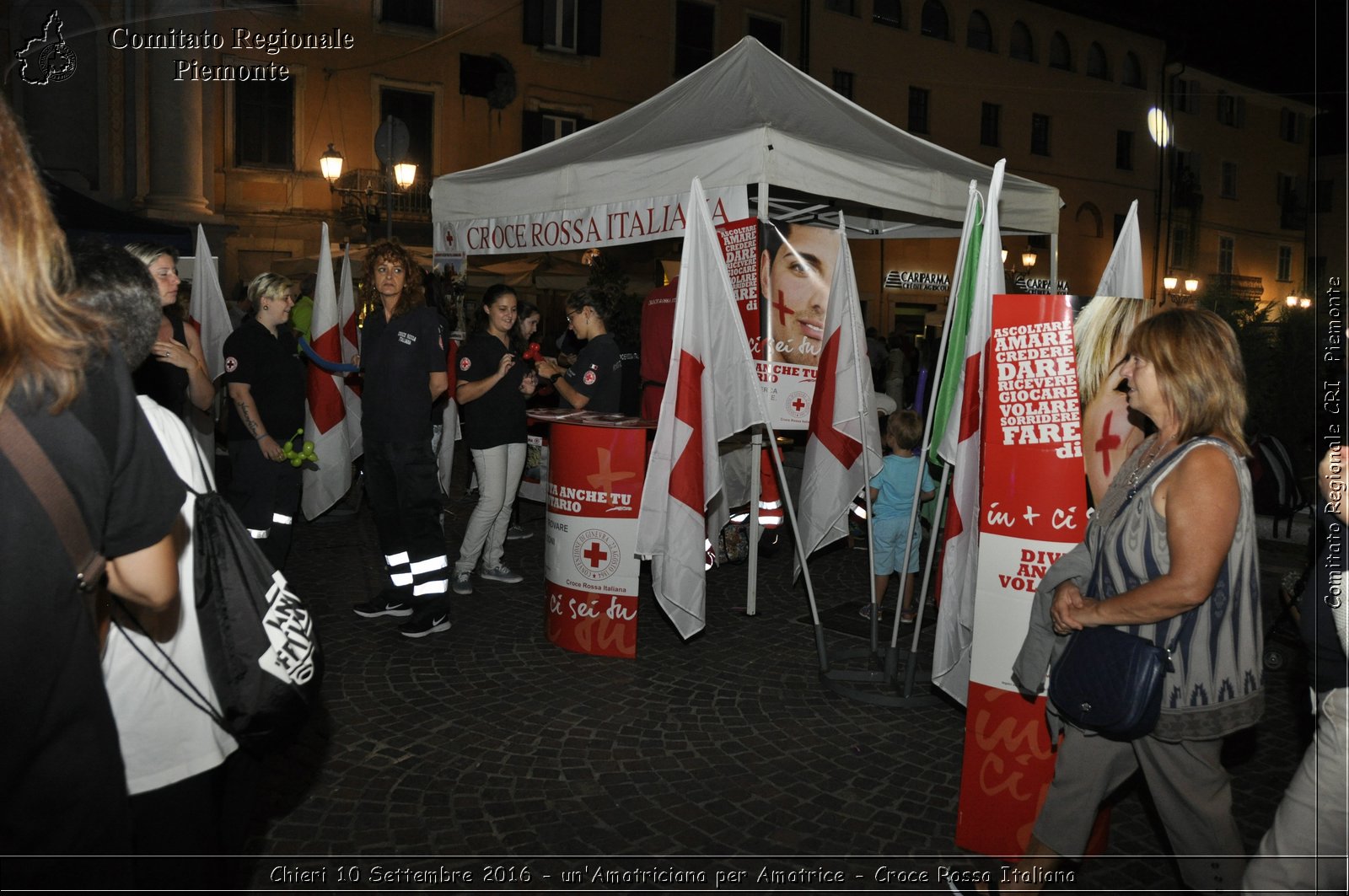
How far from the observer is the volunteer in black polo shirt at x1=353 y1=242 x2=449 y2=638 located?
536cm

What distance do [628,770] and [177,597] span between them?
235 centimetres

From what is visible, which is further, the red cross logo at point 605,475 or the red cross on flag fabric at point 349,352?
the red cross on flag fabric at point 349,352

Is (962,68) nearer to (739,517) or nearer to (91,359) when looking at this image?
(739,517)

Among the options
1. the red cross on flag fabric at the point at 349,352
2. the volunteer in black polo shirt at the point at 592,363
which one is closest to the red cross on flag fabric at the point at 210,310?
the red cross on flag fabric at the point at 349,352

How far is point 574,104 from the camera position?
24656 millimetres

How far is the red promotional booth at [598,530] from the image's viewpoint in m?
5.22

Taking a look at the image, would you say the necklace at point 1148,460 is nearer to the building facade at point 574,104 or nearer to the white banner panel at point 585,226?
the white banner panel at point 585,226

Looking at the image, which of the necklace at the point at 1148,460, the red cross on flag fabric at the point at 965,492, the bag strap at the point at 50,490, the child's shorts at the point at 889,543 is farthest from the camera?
the child's shorts at the point at 889,543

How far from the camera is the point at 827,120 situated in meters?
6.68

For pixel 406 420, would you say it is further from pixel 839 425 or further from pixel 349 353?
pixel 349 353

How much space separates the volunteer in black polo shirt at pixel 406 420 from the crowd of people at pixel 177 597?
908mm

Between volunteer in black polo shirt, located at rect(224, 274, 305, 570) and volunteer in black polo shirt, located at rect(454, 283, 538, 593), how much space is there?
1.02 meters

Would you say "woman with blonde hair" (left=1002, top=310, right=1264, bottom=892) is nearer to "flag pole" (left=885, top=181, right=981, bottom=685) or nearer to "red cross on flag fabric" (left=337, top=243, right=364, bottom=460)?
"flag pole" (left=885, top=181, right=981, bottom=685)

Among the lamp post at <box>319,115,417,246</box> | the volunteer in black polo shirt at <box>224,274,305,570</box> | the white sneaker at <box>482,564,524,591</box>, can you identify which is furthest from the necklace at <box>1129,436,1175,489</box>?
the lamp post at <box>319,115,417,246</box>
